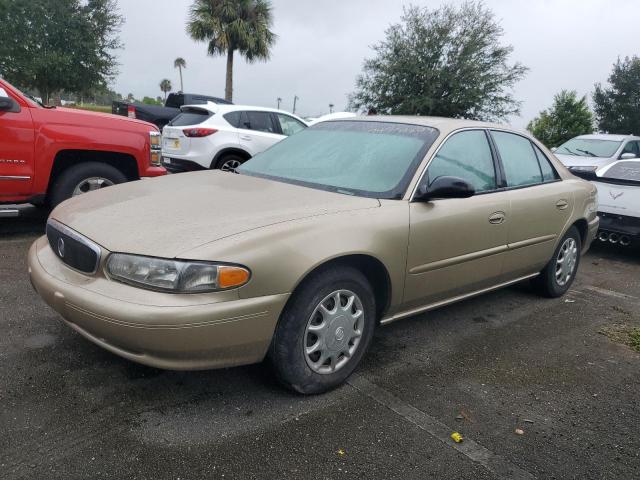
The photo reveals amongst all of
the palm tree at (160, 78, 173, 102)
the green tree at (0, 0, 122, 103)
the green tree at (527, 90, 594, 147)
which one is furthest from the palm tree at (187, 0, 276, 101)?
the palm tree at (160, 78, 173, 102)

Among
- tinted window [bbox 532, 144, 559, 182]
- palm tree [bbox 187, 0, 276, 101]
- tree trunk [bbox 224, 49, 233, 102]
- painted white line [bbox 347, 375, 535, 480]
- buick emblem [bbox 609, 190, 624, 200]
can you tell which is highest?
palm tree [bbox 187, 0, 276, 101]

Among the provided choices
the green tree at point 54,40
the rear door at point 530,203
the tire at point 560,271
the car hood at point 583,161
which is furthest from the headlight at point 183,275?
the green tree at point 54,40

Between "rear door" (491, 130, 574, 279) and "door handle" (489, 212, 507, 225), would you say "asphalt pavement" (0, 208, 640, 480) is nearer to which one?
"rear door" (491, 130, 574, 279)

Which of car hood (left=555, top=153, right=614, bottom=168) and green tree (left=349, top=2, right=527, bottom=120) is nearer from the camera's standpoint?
car hood (left=555, top=153, right=614, bottom=168)

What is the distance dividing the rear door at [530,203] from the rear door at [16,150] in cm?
430

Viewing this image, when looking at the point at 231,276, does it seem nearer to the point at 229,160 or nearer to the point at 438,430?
the point at 438,430

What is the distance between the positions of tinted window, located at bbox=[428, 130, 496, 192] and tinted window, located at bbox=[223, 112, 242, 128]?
5939 mm

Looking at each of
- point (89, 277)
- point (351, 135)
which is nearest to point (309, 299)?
point (89, 277)

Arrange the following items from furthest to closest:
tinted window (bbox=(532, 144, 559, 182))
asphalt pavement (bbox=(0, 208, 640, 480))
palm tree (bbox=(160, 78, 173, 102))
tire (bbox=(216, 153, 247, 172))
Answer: palm tree (bbox=(160, 78, 173, 102)), tire (bbox=(216, 153, 247, 172)), tinted window (bbox=(532, 144, 559, 182)), asphalt pavement (bbox=(0, 208, 640, 480))

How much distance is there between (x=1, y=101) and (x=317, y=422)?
4353 mm

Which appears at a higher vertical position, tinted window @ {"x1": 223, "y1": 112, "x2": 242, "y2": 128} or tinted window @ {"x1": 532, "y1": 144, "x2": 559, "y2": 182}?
tinted window @ {"x1": 223, "y1": 112, "x2": 242, "y2": 128}

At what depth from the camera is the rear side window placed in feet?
29.5

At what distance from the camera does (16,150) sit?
513 centimetres

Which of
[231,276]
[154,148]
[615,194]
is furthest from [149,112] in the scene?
[231,276]
